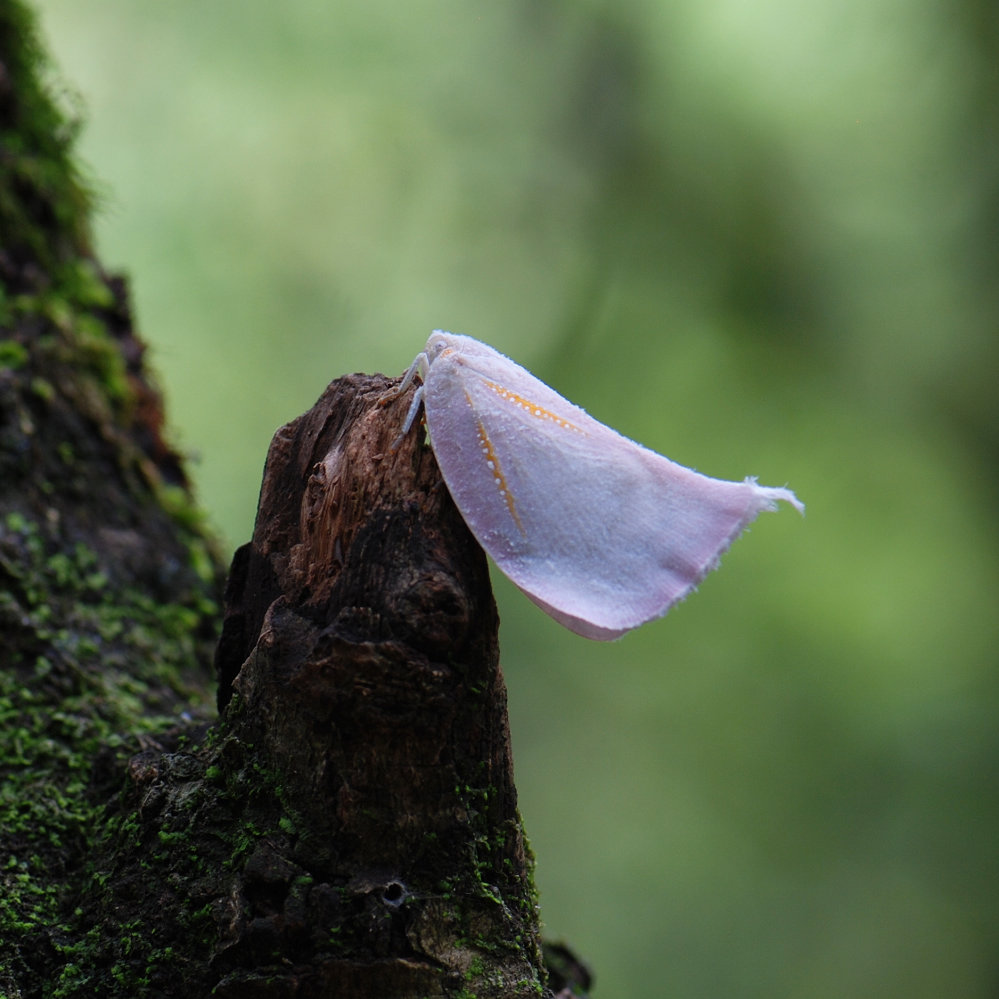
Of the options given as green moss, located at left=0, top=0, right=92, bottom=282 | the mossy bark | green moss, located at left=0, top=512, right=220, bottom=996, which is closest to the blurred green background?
green moss, located at left=0, top=0, right=92, bottom=282

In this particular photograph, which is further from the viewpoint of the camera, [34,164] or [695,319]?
[695,319]

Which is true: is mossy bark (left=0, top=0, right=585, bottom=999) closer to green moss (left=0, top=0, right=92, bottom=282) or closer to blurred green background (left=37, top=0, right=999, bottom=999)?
green moss (left=0, top=0, right=92, bottom=282)

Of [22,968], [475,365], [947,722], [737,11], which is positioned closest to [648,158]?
[737,11]

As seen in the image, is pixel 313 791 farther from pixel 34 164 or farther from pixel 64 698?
pixel 34 164

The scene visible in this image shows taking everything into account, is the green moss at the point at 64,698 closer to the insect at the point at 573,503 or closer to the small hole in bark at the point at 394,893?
the small hole in bark at the point at 394,893

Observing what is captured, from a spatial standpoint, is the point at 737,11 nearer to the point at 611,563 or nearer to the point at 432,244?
the point at 432,244

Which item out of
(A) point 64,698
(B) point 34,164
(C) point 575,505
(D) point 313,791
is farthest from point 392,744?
(B) point 34,164
